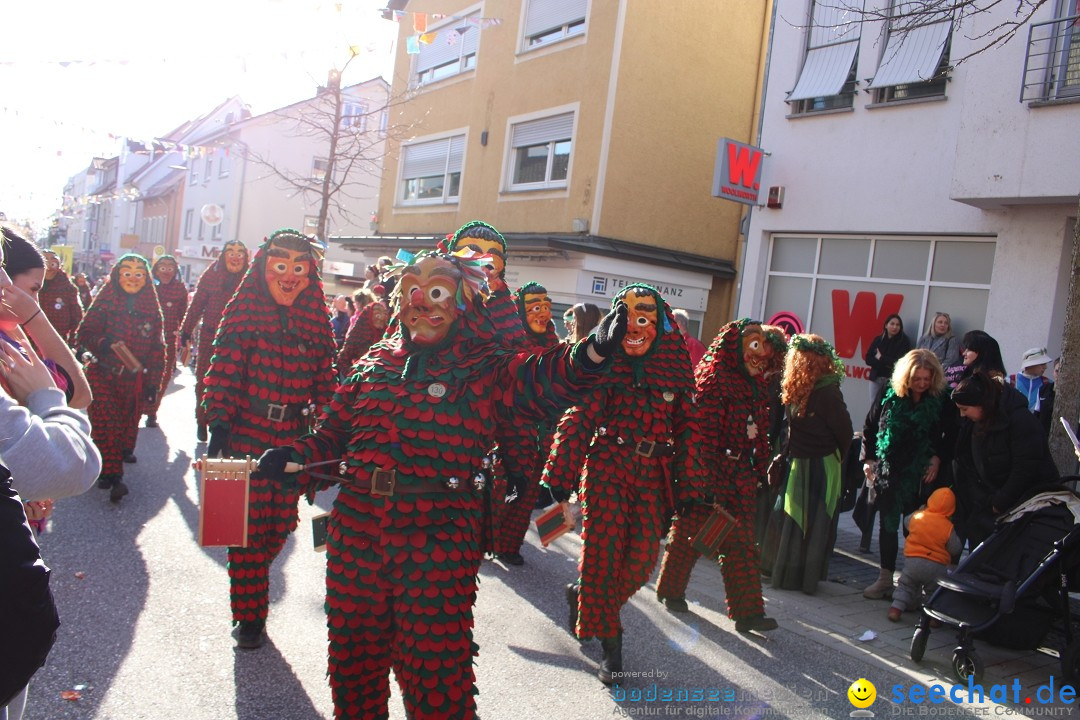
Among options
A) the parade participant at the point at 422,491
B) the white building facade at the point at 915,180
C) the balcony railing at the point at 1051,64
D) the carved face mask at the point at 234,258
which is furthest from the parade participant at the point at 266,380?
the balcony railing at the point at 1051,64

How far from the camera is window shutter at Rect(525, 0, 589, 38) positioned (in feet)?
52.1

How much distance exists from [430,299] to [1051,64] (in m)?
8.98

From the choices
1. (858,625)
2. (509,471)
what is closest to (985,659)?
(858,625)

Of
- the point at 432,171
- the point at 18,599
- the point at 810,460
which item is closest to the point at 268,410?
the point at 18,599

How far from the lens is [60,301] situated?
9156 mm

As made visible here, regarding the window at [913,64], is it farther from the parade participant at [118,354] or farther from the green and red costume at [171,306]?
the green and red costume at [171,306]

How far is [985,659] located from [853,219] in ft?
24.7

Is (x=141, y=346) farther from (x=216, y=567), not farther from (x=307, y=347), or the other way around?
(x=307, y=347)

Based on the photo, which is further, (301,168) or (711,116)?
(301,168)

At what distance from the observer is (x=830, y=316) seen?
12117mm

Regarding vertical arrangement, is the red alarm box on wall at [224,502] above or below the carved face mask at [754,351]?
below

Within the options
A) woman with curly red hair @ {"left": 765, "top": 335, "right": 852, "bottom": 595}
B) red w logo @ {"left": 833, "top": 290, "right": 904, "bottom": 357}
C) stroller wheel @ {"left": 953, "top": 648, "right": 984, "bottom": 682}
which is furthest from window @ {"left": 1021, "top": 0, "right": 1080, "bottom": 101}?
stroller wheel @ {"left": 953, "top": 648, "right": 984, "bottom": 682}

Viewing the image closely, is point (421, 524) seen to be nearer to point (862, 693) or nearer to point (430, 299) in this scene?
point (430, 299)

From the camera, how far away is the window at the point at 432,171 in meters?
19.2
